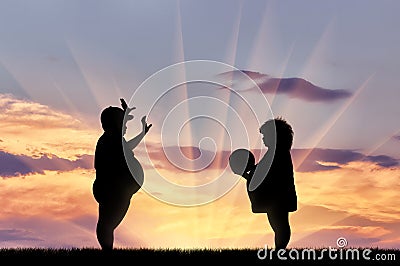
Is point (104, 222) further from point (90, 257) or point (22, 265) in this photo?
point (22, 265)

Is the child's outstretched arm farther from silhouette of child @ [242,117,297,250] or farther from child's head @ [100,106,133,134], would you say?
silhouette of child @ [242,117,297,250]

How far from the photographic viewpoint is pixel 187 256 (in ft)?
45.9

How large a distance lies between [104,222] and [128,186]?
0.97 meters

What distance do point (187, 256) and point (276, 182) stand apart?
274 cm

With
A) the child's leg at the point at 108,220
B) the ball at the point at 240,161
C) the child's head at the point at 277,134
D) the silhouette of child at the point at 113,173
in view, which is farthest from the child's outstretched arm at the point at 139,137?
the child's head at the point at 277,134

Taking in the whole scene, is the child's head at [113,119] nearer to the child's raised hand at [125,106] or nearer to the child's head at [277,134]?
the child's raised hand at [125,106]

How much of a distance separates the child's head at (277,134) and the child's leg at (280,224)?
1.51 meters

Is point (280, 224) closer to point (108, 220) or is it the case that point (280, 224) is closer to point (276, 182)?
point (276, 182)

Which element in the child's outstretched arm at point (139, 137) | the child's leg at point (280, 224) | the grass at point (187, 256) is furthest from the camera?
the child's leg at point (280, 224)

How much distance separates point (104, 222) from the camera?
46.7ft

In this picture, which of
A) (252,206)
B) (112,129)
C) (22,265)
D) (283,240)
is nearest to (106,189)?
(112,129)

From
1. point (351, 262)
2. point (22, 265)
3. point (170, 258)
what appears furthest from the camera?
point (351, 262)

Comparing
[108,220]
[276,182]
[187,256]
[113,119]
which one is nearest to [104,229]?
[108,220]

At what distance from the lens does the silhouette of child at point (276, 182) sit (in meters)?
14.9
